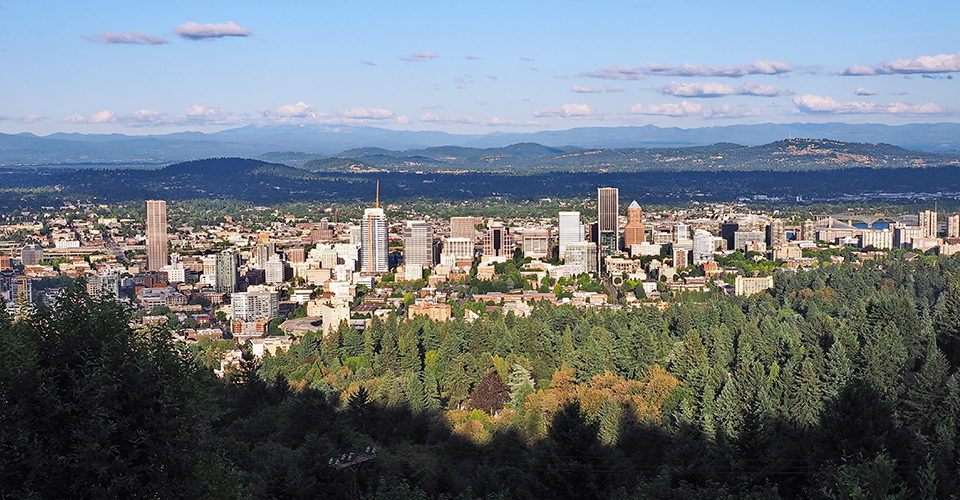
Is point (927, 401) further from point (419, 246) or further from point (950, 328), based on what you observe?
point (419, 246)

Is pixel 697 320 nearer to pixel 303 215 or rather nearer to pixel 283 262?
pixel 283 262

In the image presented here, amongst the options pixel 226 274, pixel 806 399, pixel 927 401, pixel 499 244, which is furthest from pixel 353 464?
A: pixel 499 244

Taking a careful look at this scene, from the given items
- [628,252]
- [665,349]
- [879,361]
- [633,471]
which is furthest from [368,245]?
[633,471]

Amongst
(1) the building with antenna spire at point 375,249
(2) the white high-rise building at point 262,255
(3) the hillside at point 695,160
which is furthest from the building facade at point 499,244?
(3) the hillside at point 695,160

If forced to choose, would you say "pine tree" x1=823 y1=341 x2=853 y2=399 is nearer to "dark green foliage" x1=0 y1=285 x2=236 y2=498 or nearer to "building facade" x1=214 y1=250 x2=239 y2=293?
"dark green foliage" x1=0 y1=285 x2=236 y2=498

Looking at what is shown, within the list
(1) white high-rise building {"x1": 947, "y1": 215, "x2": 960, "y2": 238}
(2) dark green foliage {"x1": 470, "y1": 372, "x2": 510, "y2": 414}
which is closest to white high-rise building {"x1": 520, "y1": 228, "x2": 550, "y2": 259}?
(1) white high-rise building {"x1": 947, "y1": 215, "x2": 960, "y2": 238}

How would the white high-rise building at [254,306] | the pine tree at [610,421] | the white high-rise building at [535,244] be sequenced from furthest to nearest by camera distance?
the white high-rise building at [535,244] → the white high-rise building at [254,306] → the pine tree at [610,421]

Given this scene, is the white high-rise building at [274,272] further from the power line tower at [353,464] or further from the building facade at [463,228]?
the power line tower at [353,464]

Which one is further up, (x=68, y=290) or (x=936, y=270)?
(x=68, y=290)
